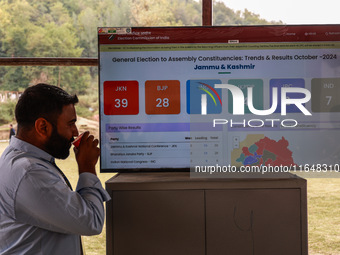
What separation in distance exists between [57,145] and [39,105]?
7.5 inches

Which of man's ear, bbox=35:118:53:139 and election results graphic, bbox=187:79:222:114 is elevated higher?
election results graphic, bbox=187:79:222:114

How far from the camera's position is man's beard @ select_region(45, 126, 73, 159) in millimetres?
1718

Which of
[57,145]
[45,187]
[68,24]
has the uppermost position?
[68,24]

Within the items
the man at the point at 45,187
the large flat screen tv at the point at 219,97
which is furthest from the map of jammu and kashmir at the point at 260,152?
the man at the point at 45,187

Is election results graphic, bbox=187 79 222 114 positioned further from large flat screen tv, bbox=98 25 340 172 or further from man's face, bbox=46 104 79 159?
man's face, bbox=46 104 79 159

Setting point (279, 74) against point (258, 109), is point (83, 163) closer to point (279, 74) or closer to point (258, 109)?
point (258, 109)

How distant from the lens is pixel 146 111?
2184mm

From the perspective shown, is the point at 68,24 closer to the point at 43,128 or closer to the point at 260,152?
the point at 43,128

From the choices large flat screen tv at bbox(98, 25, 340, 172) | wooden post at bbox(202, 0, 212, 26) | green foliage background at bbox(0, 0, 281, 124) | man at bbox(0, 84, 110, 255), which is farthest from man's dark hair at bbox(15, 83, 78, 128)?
wooden post at bbox(202, 0, 212, 26)

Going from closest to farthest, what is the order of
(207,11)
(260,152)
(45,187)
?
(45,187) < (260,152) < (207,11)

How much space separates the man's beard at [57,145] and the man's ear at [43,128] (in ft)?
0.07

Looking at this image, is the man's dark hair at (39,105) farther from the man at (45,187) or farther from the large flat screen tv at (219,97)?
the large flat screen tv at (219,97)

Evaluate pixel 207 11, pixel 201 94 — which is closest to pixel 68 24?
pixel 207 11

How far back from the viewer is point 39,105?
167 cm
